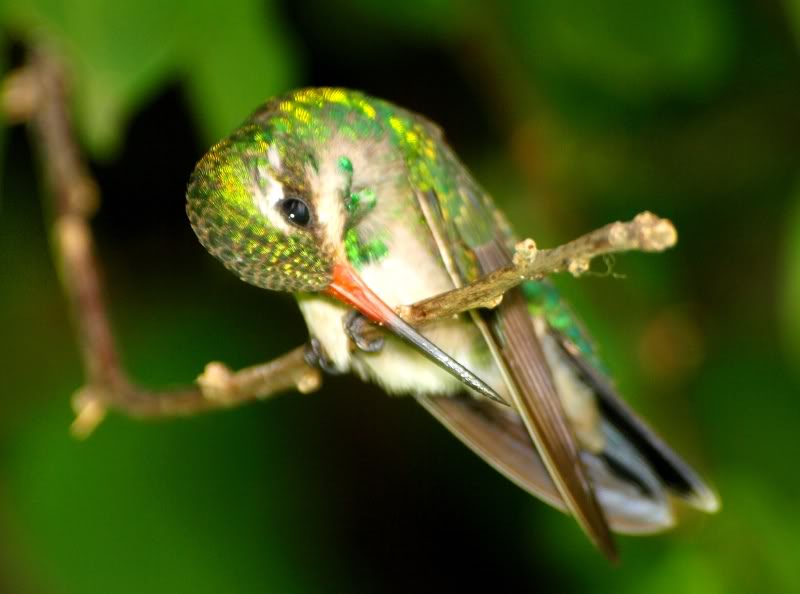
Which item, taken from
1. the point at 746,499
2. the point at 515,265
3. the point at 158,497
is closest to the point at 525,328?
the point at 515,265

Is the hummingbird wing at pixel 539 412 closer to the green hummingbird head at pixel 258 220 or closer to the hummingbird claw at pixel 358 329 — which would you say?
the hummingbird claw at pixel 358 329

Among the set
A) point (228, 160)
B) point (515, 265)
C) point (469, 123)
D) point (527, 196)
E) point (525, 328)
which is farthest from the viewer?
point (469, 123)

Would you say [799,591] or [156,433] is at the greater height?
[156,433]

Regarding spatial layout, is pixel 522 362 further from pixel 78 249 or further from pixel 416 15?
pixel 416 15

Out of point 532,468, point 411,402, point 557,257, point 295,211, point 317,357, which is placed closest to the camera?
point 557,257

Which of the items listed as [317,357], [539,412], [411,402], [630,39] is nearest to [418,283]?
[317,357]

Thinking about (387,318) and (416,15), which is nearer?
(387,318)

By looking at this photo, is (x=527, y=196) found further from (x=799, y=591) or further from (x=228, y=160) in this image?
(x=228, y=160)
